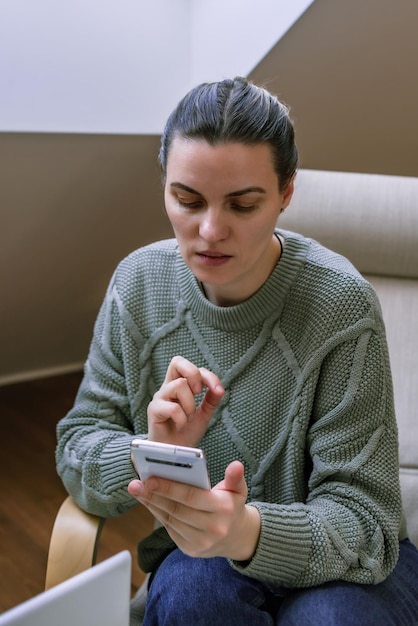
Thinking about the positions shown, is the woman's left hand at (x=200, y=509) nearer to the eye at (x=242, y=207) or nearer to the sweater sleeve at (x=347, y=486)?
the sweater sleeve at (x=347, y=486)

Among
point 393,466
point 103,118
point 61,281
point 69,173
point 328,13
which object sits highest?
point 328,13

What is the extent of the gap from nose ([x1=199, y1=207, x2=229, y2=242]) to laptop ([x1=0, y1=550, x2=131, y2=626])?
20.3 inches

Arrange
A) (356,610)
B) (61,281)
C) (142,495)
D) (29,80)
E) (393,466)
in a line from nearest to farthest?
(142,495) < (356,610) < (393,466) < (29,80) < (61,281)

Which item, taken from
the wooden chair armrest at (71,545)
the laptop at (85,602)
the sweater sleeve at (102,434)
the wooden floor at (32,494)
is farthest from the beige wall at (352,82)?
the laptop at (85,602)

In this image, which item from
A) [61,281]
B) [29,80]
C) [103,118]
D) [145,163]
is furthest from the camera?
[61,281]

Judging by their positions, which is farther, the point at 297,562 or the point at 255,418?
the point at 255,418

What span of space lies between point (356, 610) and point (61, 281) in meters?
1.65

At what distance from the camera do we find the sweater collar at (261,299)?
138 centimetres

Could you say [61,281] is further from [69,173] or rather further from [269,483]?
[269,483]

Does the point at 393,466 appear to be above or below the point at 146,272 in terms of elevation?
below

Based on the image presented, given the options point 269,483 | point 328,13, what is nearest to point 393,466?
point 269,483

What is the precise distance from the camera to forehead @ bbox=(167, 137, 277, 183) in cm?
→ 122

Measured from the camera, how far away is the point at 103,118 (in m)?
2.13

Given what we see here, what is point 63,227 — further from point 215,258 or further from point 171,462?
point 171,462
